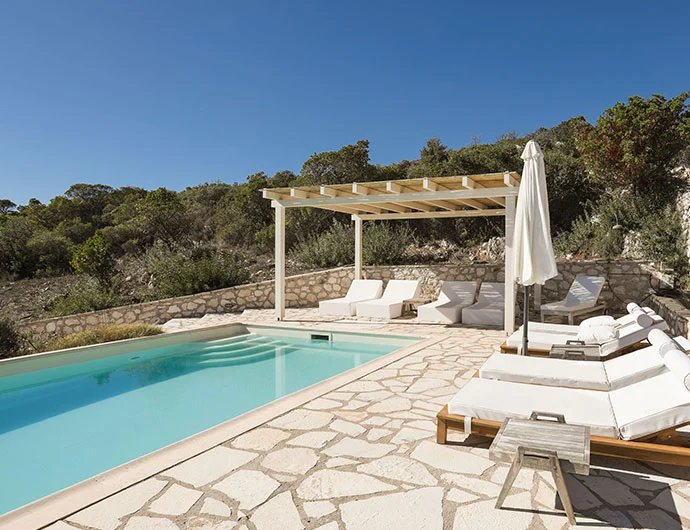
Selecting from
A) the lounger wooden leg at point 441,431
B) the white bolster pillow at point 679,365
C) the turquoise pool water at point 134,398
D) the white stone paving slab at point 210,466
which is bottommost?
the turquoise pool water at point 134,398

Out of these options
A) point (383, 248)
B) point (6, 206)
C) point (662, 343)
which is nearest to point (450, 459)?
point (662, 343)

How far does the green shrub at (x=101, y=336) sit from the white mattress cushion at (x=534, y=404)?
6762 mm

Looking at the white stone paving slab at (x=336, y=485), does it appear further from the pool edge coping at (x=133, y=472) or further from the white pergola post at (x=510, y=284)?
the white pergola post at (x=510, y=284)

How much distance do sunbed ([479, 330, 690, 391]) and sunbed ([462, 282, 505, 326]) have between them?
4.49m

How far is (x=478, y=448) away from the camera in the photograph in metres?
3.22

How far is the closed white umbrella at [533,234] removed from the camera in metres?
4.71

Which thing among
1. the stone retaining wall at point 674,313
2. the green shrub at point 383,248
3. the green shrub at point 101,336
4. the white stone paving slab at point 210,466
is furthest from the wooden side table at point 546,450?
the green shrub at point 383,248

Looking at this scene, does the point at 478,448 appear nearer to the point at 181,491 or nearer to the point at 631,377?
the point at 631,377

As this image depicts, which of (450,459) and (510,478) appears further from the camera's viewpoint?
(450,459)

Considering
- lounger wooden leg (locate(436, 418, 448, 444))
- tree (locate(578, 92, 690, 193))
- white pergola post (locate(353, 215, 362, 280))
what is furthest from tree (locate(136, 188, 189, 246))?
lounger wooden leg (locate(436, 418, 448, 444))

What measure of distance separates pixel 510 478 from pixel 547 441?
0.30 metres

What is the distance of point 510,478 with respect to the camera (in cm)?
237

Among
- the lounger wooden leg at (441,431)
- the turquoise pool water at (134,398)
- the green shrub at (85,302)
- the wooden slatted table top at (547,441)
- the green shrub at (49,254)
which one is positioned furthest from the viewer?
the green shrub at (49,254)

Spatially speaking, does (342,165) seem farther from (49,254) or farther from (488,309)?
(49,254)
